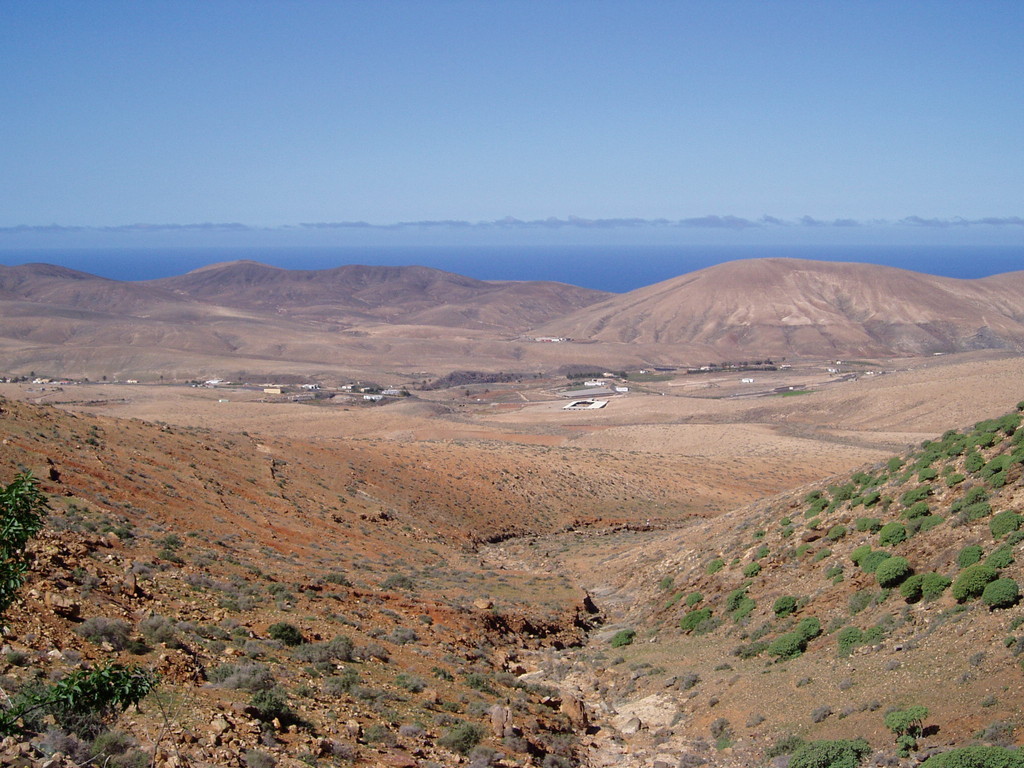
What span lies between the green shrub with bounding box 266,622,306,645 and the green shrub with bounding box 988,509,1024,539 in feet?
35.9

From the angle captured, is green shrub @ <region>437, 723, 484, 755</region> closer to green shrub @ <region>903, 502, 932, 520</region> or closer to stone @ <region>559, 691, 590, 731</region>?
stone @ <region>559, 691, 590, 731</region>

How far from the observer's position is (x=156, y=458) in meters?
25.0

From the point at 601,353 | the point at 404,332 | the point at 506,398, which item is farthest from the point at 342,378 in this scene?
the point at 404,332

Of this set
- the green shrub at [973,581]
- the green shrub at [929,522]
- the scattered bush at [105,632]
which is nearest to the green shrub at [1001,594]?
the green shrub at [973,581]

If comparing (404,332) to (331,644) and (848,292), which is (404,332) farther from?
(331,644)

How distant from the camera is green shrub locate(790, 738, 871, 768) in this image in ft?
30.0

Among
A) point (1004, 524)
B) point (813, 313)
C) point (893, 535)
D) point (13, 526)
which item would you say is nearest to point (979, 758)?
point (1004, 524)

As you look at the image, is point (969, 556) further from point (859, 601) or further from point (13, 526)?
point (13, 526)

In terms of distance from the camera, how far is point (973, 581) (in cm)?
1191

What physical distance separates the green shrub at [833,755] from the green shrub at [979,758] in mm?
955

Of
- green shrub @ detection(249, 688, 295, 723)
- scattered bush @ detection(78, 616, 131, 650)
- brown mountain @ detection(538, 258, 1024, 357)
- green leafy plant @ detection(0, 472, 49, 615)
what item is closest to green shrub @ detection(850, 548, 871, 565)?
green shrub @ detection(249, 688, 295, 723)

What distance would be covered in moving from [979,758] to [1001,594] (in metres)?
4.03

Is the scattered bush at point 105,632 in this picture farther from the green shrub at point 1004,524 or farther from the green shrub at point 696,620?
the green shrub at point 1004,524

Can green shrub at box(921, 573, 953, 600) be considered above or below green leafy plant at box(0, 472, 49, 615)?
below
